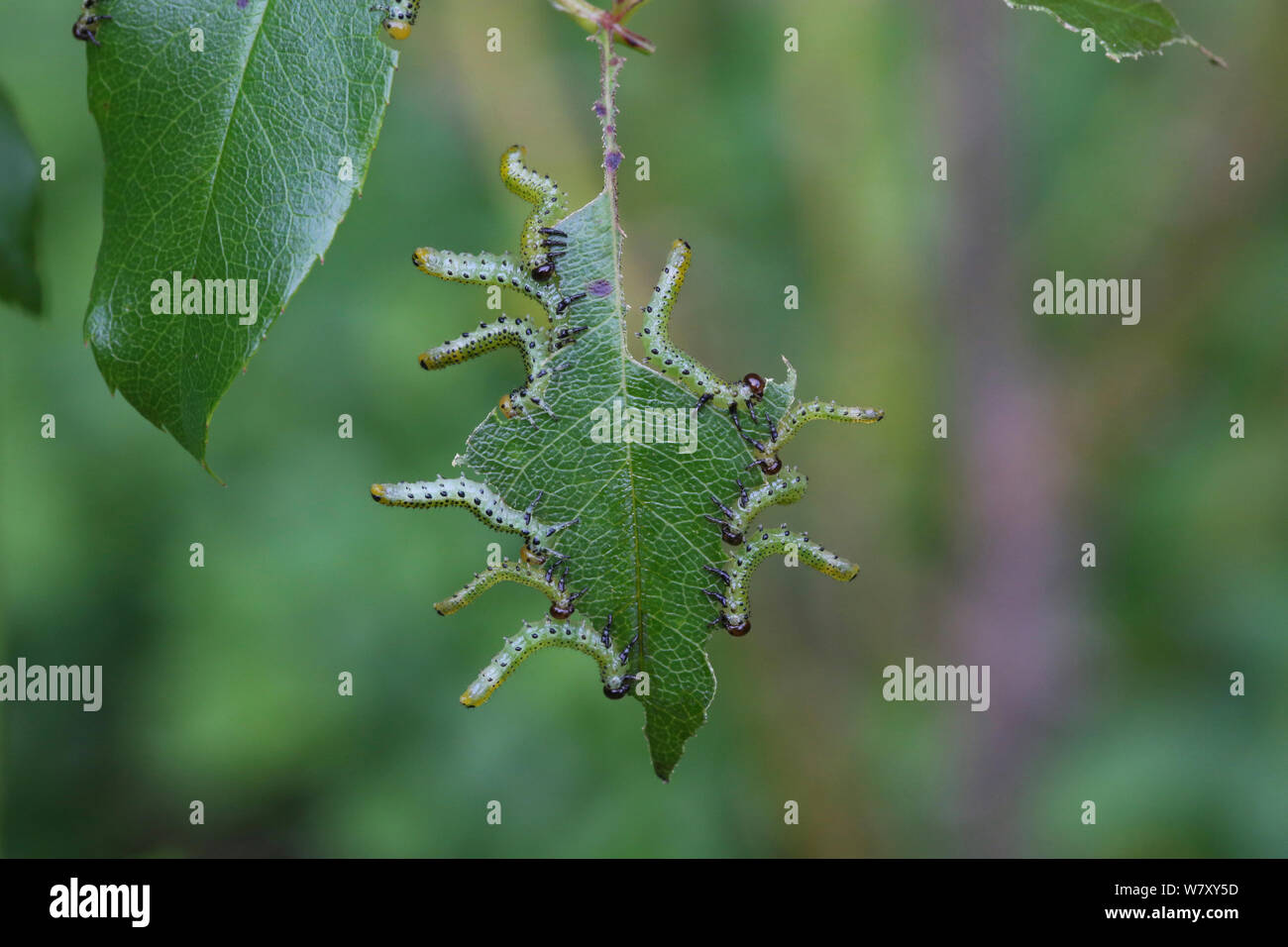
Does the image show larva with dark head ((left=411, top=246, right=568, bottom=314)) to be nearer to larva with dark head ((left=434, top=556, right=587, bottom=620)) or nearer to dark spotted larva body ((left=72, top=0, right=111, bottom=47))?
larva with dark head ((left=434, top=556, right=587, bottom=620))

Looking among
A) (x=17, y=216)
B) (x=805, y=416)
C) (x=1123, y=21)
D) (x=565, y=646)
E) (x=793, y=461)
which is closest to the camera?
(x=1123, y=21)

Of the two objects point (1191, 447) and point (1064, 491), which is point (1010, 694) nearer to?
point (1064, 491)

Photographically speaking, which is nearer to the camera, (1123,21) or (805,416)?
(1123,21)

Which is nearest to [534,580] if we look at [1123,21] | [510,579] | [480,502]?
[510,579]

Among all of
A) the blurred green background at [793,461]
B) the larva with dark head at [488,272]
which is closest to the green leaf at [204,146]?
the larva with dark head at [488,272]

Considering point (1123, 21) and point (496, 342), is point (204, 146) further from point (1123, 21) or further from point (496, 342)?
point (1123, 21)

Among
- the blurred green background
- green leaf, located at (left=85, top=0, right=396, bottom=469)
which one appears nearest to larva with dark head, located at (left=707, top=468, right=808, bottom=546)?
green leaf, located at (left=85, top=0, right=396, bottom=469)
